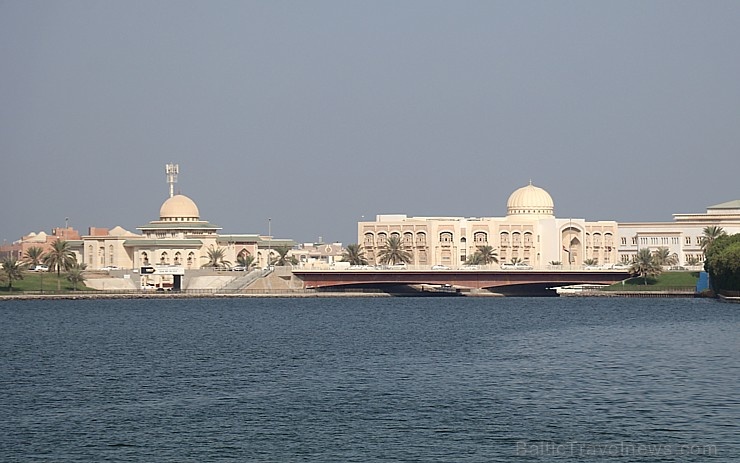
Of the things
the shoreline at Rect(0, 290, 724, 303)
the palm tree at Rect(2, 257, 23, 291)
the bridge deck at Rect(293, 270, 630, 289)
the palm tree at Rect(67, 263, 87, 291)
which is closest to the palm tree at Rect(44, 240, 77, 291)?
the palm tree at Rect(67, 263, 87, 291)

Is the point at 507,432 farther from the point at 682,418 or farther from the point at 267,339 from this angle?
the point at 267,339

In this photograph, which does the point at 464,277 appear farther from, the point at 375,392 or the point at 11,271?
the point at 375,392

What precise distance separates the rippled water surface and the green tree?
28.3 m

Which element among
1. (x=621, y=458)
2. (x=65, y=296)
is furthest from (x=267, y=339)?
(x=65, y=296)

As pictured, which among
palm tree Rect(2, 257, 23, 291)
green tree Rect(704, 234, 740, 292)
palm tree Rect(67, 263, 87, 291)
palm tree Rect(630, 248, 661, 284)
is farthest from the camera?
palm tree Rect(630, 248, 661, 284)

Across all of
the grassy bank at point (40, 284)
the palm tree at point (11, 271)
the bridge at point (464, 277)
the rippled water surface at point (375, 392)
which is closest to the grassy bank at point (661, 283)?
the bridge at point (464, 277)

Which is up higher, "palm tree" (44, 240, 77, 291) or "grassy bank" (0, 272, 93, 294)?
"palm tree" (44, 240, 77, 291)

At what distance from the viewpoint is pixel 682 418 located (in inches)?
2036

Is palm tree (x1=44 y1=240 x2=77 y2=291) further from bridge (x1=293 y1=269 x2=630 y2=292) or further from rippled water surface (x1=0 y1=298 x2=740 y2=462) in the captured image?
rippled water surface (x1=0 y1=298 x2=740 y2=462)

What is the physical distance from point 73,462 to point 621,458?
60.4 ft

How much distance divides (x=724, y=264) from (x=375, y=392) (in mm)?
89044

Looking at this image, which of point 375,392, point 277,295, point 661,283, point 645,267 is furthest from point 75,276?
point 375,392

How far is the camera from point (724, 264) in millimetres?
142000

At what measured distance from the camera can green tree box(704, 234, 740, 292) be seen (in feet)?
458
